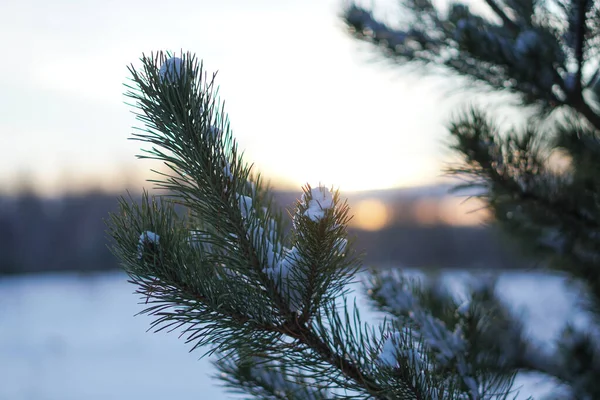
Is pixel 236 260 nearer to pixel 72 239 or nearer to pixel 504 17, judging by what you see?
pixel 504 17

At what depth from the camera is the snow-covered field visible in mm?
8062

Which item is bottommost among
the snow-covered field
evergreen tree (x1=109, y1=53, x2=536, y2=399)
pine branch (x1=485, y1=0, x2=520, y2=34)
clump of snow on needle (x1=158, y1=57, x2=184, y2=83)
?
the snow-covered field

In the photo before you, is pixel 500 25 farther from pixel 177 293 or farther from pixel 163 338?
pixel 163 338

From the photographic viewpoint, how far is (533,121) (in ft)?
4.53

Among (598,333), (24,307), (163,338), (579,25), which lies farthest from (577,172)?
(24,307)

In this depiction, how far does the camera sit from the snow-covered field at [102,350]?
8062 mm

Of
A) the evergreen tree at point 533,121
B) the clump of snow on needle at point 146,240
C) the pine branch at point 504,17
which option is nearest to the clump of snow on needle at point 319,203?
the clump of snow on needle at point 146,240

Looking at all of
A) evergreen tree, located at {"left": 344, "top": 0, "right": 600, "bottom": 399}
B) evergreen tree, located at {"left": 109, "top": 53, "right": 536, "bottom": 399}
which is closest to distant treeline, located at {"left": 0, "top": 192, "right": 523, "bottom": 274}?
evergreen tree, located at {"left": 344, "top": 0, "right": 600, "bottom": 399}

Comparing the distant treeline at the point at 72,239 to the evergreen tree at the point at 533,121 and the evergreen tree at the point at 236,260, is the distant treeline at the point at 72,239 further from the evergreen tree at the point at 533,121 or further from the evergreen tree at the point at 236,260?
the evergreen tree at the point at 236,260

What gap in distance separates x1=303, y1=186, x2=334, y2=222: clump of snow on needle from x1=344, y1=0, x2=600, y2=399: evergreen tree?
653 millimetres

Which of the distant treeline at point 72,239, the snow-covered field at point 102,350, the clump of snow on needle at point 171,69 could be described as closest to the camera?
the clump of snow on needle at point 171,69

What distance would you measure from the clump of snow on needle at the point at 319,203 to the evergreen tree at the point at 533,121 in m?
0.65

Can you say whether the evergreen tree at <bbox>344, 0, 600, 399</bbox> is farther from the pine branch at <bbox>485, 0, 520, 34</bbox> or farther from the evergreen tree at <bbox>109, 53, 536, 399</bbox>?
the evergreen tree at <bbox>109, 53, 536, 399</bbox>

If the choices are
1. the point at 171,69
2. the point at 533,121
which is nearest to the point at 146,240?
the point at 171,69
